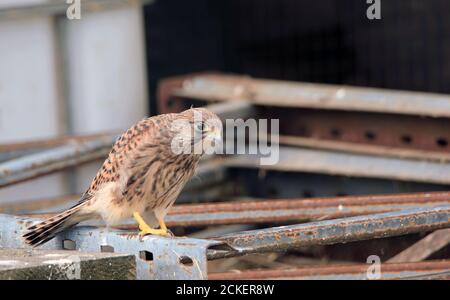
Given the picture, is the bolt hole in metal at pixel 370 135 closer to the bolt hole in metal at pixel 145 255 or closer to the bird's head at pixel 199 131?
the bird's head at pixel 199 131

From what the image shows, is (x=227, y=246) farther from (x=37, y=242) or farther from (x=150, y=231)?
(x=37, y=242)

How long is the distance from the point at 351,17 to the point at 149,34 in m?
1.31

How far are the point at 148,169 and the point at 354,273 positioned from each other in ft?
2.78

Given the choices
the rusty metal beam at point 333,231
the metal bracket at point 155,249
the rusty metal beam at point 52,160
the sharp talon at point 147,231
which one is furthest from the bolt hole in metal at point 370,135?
the metal bracket at point 155,249

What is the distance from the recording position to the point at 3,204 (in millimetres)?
5316

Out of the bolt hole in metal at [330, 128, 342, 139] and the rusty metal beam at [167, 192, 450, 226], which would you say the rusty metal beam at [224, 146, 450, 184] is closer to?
the bolt hole in metal at [330, 128, 342, 139]

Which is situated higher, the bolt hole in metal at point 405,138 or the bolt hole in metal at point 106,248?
the bolt hole in metal at point 405,138

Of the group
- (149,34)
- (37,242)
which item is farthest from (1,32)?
(37,242)

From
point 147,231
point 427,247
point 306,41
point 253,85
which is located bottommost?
point 427,247

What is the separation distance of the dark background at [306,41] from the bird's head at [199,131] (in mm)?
3550

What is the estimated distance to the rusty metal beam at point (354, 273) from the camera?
3.93 meters

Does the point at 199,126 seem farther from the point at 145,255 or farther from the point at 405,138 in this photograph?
the point at 405,138

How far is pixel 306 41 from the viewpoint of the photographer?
7371 mm

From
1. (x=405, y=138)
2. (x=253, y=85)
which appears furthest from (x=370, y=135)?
(x=253, y=85)
